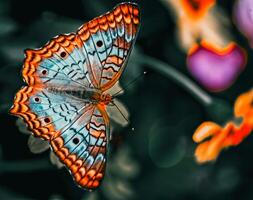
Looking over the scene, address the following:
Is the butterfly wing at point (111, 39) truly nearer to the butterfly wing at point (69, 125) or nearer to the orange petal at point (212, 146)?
the butterfly wing at point (69, 125)

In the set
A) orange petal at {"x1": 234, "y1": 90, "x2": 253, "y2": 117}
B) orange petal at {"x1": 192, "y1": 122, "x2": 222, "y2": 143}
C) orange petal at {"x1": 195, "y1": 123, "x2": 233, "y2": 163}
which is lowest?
orange petal at {"x1": 195, "y1": 123, "x2": 233, "y2": 163}

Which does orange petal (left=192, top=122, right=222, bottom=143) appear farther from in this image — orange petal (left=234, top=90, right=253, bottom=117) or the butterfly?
the butterfly

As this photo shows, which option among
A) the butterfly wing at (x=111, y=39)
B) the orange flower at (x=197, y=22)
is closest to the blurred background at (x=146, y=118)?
the orange flower at (x=197, y=22)

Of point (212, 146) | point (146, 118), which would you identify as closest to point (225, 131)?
point (212, 146)

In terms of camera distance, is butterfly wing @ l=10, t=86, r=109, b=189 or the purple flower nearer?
butterfly wing @ l=10, t=86, r=109, b=189

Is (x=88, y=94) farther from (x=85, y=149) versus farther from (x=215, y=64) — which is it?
(x=215, y=64)

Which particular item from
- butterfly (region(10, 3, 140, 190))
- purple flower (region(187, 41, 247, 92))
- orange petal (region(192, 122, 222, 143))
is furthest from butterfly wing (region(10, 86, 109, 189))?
purple flower (region(187, 41, 247, 92))
